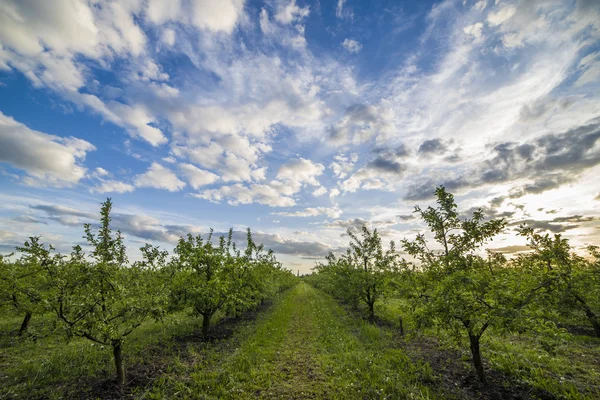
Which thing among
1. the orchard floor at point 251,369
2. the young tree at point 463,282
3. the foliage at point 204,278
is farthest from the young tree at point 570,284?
the foliage at point 204,278

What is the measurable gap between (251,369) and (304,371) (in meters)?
2.50

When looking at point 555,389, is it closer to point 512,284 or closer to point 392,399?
point 512,284

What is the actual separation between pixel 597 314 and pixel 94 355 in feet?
100

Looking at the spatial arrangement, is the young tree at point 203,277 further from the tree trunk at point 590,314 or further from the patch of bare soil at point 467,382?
the tree trunk at point 590,314

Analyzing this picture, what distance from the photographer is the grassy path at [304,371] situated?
9.14 meters

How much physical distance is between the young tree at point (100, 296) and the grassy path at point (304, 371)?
9.84ft

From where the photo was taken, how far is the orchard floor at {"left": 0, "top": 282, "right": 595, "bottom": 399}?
29.4ft

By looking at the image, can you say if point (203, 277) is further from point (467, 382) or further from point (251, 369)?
point (467, 382)

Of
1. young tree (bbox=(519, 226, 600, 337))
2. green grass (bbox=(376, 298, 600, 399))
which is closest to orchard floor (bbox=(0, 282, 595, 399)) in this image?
green grass (bbox=(376, 298, 600, 399))

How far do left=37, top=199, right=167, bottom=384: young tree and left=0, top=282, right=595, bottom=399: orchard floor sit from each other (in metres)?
0.95

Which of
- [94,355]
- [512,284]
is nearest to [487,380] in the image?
[512,284]

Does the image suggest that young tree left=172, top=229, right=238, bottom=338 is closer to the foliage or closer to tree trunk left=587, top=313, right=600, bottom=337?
the foliage

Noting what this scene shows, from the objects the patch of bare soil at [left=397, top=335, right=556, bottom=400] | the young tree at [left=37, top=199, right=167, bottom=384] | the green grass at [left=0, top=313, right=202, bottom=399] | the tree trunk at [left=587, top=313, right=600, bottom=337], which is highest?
the young tree at [left=37, top=199, right=167, bottom=384]

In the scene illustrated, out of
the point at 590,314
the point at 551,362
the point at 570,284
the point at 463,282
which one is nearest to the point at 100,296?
Result: the point at 463,282
